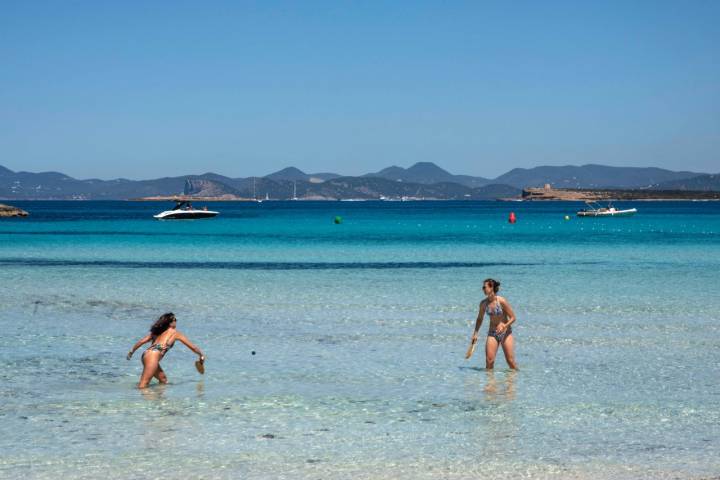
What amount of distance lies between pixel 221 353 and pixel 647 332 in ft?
36.6

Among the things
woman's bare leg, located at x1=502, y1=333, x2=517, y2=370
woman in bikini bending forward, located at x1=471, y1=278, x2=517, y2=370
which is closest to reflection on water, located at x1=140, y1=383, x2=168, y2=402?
woman in bikini bending forward, located at x1=471, y1=278, x2=517, y2=370

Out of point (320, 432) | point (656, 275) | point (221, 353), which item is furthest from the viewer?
point (656, 275)

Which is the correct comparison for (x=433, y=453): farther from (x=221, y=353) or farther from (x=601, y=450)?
(x=221, y=353)

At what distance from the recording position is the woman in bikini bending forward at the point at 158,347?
17656 millimetres

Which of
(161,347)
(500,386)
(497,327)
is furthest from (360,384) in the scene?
(161,347)

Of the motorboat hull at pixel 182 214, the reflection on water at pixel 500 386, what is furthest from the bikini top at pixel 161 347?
the motorboat hull at pixel 182 214

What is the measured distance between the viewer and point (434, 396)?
55.9 feet

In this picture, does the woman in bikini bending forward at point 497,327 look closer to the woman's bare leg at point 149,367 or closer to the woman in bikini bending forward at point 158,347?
the woman in bikini bending forward at point 158,347

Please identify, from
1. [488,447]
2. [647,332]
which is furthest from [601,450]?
[647,332]

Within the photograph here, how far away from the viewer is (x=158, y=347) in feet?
58.9

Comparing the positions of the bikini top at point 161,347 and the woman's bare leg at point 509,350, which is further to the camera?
the woman's bare leg at point 509,350

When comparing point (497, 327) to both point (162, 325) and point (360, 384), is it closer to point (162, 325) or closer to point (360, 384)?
point (360, 384)

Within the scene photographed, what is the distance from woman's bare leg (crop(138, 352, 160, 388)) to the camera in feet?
57.8

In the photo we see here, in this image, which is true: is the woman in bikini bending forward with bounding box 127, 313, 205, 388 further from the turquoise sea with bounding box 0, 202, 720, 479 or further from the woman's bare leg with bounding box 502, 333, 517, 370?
the woman's bare leg with bounding box 502, 333, 517, 370
